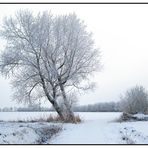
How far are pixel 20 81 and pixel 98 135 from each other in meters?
6.43

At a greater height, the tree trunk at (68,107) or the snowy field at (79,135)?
the tree trunk at (68,107)

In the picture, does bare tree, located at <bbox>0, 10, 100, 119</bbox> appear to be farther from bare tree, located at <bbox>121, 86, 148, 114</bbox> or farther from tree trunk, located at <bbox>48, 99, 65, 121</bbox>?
bare tree, located at <bbox>121, 86, 148, 114</bbox>

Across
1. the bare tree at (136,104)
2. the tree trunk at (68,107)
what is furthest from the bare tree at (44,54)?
the bare tree at (136,104)

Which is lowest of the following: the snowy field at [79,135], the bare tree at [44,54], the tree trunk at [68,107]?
the snowy field at [79,135]

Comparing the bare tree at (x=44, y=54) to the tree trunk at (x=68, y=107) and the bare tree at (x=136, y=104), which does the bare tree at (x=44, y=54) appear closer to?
the tree trunk at (x=68, y=107)

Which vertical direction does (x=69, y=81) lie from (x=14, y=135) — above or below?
above

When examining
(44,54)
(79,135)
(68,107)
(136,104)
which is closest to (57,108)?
(68,107)

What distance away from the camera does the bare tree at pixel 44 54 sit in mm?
16984

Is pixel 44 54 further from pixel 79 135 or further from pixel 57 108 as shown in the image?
pixel 79 135

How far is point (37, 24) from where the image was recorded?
16.9m

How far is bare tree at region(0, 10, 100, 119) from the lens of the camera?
1698 centimetres
